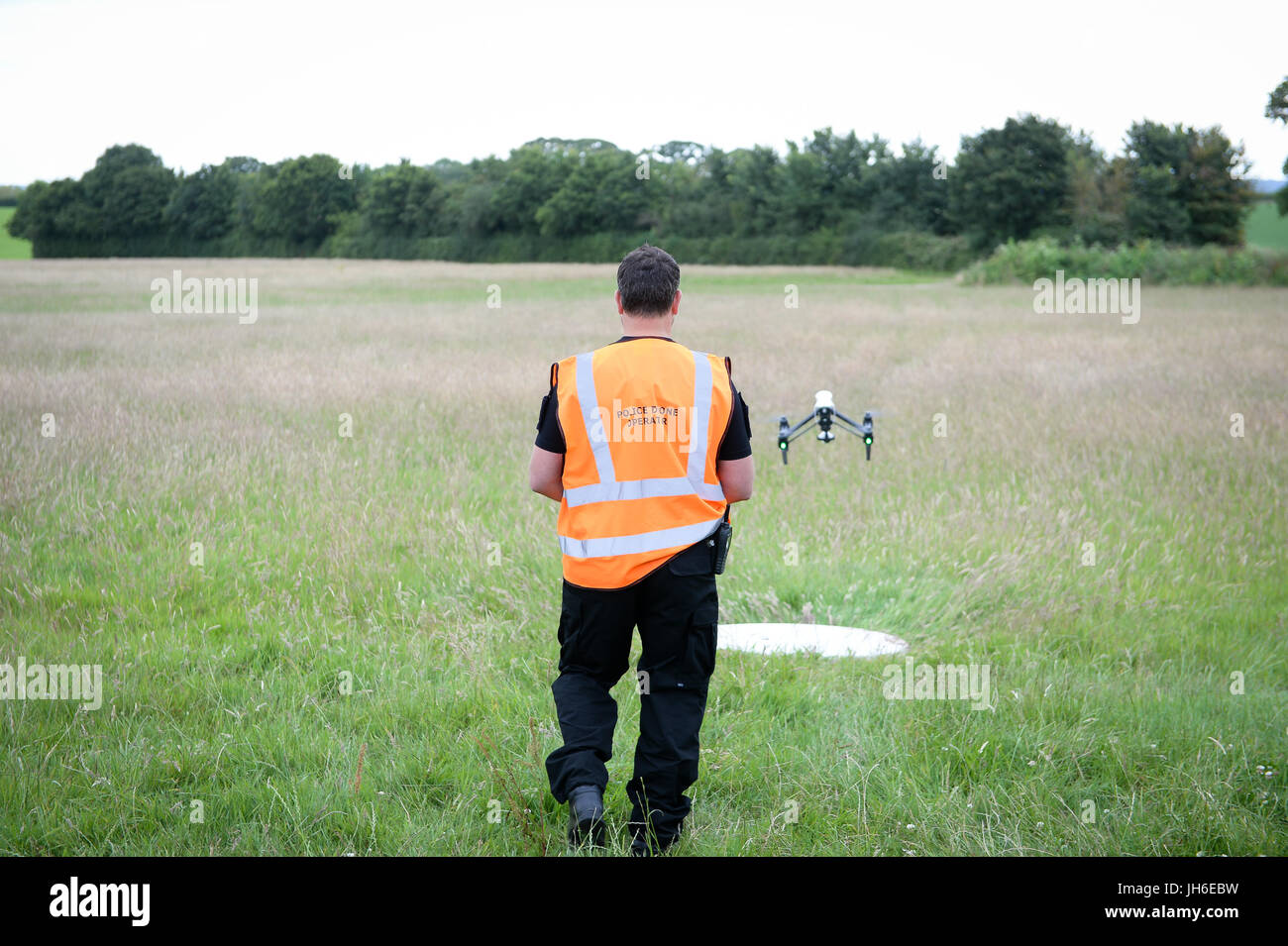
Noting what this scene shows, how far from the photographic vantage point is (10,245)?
198 feet

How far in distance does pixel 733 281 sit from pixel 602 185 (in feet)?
108

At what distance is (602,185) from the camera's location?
80.4 metres

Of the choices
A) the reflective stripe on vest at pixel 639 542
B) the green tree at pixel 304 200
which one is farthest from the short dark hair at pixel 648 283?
the green tree at pixel 304 200

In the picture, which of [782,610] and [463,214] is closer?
[782,610]

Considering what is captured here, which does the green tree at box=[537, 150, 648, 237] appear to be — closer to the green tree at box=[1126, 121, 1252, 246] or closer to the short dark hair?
the green tree at box=[1126, 121, 1252, 246]

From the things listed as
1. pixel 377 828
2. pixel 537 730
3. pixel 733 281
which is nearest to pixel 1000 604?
pixel 537 730

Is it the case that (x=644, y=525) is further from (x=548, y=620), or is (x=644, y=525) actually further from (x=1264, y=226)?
(x=1264, y=226)

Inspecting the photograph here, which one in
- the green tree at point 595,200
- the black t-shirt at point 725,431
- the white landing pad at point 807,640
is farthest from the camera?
the green tree at point 595,200

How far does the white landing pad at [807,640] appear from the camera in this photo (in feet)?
19.0

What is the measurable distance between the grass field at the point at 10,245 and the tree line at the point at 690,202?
1411 millimetres

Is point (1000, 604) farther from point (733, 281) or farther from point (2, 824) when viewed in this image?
point (733, 281)

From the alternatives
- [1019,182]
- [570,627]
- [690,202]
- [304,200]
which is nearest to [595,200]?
[690,202]

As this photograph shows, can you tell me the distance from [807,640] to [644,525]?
109 inches

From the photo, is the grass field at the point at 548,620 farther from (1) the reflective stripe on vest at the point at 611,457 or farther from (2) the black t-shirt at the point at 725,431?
(2) the black t-shirt at the point at 725,431
